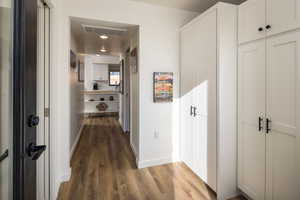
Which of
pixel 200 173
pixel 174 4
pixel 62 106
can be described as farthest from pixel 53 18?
pixel 200 173

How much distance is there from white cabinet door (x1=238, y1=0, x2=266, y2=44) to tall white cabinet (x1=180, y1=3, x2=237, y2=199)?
0.08 metres

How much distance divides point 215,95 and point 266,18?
880mm

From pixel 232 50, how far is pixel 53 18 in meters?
2.06

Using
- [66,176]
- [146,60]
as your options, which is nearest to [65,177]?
[66,176]

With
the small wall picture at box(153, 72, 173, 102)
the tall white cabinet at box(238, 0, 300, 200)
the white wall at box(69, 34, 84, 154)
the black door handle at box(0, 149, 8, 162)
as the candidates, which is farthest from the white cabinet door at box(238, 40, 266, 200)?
the white wall at box(69, 34, 84, 154)

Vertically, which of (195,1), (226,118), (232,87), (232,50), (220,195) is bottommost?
(220,195)

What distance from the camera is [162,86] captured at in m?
2.63

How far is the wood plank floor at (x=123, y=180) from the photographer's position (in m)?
1.92

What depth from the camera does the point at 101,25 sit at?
2.54 m

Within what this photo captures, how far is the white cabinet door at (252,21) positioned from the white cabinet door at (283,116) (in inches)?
7.4

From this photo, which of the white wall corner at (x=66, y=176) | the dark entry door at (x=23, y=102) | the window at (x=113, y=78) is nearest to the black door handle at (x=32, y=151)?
the dark entry door at (x=23, y=102)

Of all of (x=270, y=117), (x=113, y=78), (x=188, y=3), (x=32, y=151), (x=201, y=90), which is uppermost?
(x=188, y=3)

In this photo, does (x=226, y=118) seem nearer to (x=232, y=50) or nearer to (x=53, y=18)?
(x=232, y=50)

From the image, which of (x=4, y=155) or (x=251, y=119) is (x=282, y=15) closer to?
(x=251, y=119)
